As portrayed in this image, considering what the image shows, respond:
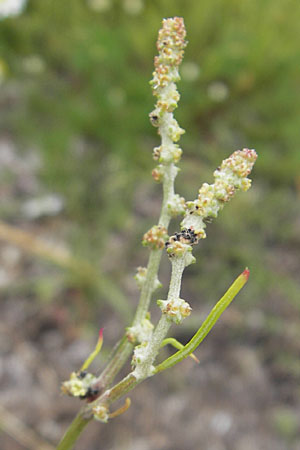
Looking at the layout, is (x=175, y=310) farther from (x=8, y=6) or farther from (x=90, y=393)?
(x=8, y=6)

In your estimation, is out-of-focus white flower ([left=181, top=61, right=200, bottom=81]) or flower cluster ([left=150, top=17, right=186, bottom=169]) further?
out-of-focus white flower ([left=181, top=61, right=200, bottom=81])

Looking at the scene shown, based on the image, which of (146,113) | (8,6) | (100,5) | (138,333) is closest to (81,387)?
(138,333)

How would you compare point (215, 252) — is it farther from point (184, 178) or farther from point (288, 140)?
point (288, 140)

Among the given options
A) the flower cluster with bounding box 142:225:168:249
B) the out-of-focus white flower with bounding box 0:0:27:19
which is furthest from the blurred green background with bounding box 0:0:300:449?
the flower cluster with bounding box 142:225:168:249

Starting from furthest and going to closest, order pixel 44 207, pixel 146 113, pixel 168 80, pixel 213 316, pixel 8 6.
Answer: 1. pixel 146 113
2. pixel 44 207
3. pixel 8 6
4. pixel 168 80
5. pixel 213 316

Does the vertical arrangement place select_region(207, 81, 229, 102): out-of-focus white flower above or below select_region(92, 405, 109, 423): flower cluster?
above

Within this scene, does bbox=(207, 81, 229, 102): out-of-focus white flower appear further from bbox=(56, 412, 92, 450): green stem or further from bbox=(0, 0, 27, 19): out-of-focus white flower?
bbox=(56, 412, 92, 450): green stem

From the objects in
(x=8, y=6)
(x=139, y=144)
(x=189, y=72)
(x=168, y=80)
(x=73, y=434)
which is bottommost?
(x=73, y=434)
